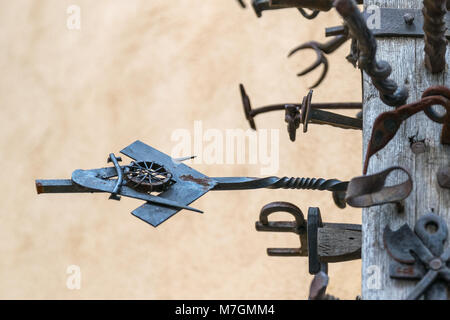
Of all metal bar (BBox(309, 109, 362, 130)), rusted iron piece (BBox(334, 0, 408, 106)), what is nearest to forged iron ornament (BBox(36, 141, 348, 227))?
metal bar (BBox(309, 109, 362, 130))

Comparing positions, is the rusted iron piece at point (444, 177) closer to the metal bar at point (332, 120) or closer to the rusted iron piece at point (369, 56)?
the rusted iron piece at point (369, 56)

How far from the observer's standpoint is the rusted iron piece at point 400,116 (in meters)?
2.03

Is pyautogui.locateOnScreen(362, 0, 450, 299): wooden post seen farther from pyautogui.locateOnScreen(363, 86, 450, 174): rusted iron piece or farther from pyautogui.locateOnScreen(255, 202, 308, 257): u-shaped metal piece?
pyautogui.locateOnScreen(255, 202, 308, 257): u-shaped metal piece

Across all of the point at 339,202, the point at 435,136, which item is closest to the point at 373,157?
the point at 435,136

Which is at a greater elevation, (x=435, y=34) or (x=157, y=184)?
(x=435, y=34)

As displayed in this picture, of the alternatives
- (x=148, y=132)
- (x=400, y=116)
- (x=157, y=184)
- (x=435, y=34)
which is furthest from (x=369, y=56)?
(x=148, y=132)

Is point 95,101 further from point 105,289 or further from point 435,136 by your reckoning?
point 435,136

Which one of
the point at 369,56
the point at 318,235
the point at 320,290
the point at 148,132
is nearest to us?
the point at 320,290

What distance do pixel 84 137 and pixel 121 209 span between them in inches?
17.5

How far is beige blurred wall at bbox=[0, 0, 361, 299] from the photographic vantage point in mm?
4527

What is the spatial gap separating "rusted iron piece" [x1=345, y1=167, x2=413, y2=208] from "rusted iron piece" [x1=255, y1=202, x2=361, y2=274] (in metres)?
0.51

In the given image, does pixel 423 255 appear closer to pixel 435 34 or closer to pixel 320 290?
pixel 320 290

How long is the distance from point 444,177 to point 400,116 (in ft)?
0.54

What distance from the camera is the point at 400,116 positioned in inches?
81.1
